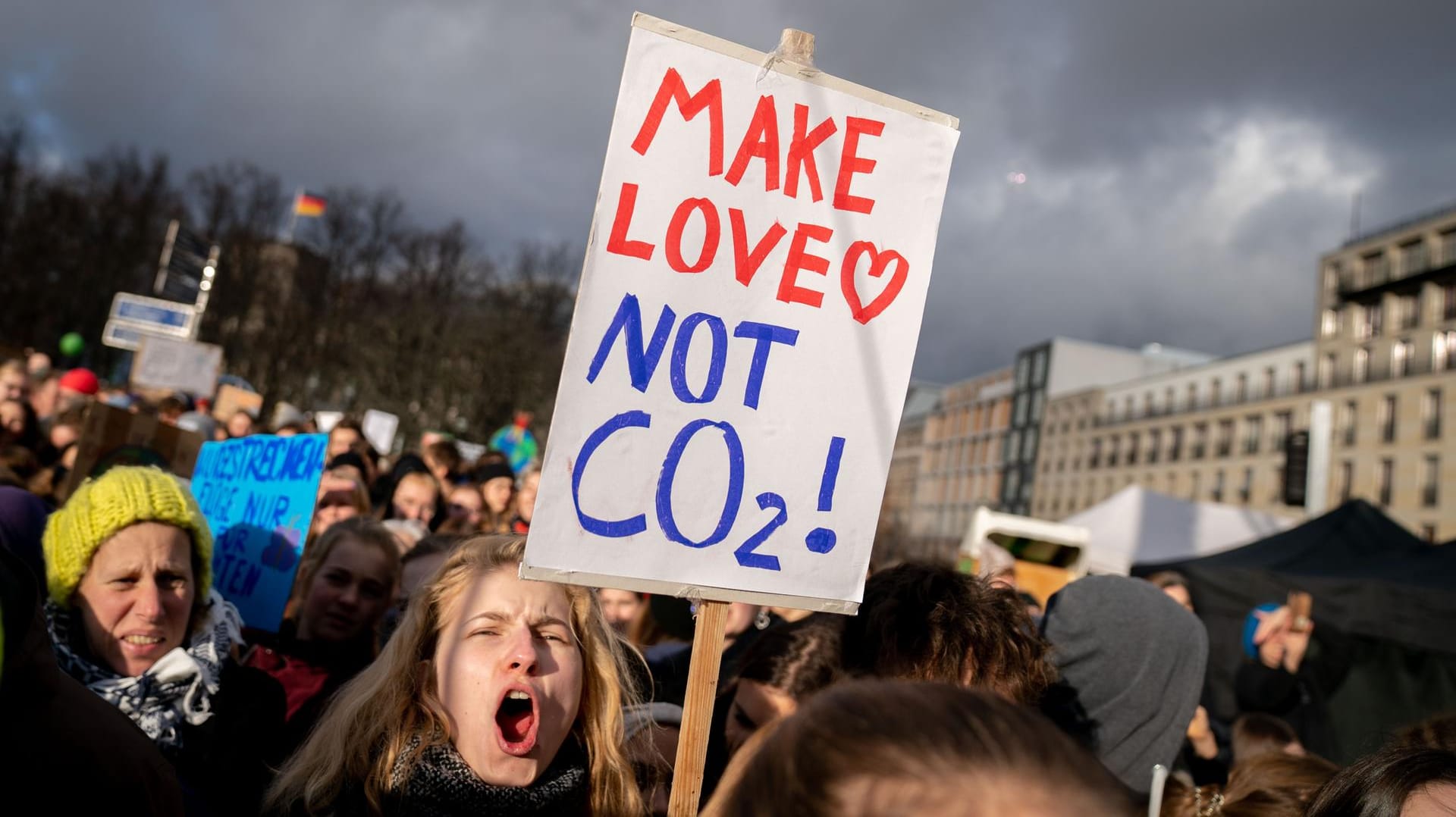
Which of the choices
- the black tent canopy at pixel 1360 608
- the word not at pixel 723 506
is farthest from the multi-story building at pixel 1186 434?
the word not at pixel 723 506

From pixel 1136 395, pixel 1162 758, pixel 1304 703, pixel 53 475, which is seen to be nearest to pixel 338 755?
pixel 1162 758

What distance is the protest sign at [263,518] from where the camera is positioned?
3.75m

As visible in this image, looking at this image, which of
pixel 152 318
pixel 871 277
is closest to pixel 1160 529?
pixel 152 318

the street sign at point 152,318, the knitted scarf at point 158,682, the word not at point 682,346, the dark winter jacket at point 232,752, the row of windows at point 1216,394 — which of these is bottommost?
the dark winter jacket at point 232,752

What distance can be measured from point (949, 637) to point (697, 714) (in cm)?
51

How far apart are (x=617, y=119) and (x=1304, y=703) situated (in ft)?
22.1

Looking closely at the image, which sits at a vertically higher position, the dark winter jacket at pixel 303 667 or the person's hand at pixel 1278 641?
the person's hand at pixel 1278 641

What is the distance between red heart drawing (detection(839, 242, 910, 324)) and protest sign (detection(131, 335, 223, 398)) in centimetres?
1103

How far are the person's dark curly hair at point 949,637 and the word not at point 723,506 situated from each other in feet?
0.76

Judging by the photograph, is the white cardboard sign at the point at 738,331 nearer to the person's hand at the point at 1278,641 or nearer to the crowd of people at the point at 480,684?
the crowd of people at the point at 480,684

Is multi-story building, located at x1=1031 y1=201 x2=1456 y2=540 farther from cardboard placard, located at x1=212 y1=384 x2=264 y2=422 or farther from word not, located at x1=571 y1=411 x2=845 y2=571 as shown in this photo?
word not, located at x1=571 y1=411 x2=845 y2=571

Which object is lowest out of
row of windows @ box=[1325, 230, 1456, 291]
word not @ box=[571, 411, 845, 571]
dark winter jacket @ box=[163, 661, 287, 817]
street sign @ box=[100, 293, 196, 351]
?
dark winter jacket @ box=[163, 661, 287, 817]

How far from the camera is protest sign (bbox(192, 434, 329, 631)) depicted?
3.75m

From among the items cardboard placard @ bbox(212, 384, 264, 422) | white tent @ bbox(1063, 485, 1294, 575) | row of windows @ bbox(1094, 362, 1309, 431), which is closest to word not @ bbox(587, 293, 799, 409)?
white tent @ bbox(1063, 485, 1294, 575)
